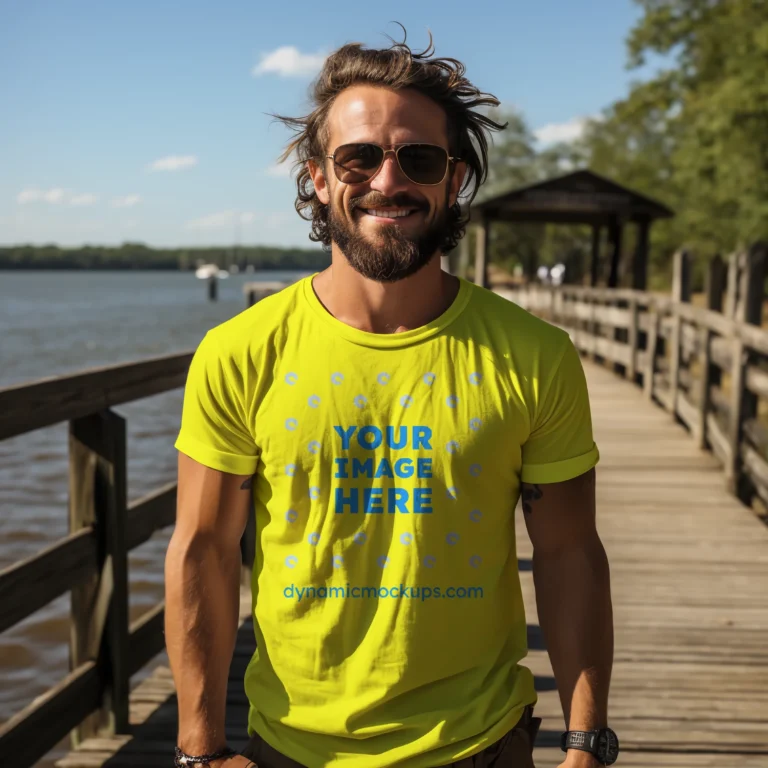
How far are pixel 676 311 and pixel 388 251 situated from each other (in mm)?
9048

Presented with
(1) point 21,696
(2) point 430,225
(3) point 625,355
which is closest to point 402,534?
(2) point 430,225

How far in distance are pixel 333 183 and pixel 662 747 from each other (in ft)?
7.71

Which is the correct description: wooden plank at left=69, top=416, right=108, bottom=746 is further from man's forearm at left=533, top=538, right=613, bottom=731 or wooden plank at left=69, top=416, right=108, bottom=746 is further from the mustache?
man's forearm at left=533, top=538, right=613, bottom=731

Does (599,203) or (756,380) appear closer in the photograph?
(756,380)

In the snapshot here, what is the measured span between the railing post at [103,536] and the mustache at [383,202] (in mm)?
1655

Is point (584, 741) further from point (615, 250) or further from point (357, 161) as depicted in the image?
point (615, 250)

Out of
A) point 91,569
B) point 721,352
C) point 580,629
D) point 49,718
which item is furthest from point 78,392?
point 721,352

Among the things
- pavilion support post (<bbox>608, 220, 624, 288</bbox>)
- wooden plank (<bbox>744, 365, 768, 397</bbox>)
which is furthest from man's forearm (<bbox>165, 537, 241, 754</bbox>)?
pavilion support post (<bbox>608, 220, 624, 288</bbox>)

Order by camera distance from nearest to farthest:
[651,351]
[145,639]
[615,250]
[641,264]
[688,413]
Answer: [145,639], [688,413], [651,351], [641,264], [615,250]

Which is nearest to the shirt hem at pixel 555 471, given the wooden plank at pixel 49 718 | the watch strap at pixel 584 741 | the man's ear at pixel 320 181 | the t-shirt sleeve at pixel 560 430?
the t-shirt sleeve at pixel 560 430

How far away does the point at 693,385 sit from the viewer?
995 cm

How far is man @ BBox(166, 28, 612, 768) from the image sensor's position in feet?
5.55

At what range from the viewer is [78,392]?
117 inches

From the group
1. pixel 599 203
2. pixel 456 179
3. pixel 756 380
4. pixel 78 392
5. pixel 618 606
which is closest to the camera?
pixel 456 179
